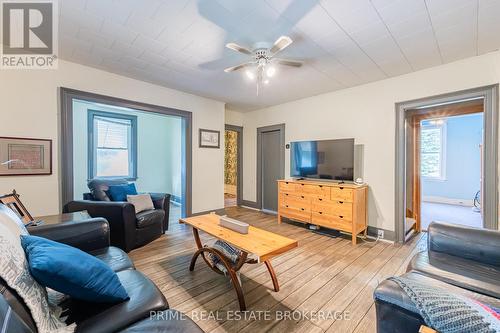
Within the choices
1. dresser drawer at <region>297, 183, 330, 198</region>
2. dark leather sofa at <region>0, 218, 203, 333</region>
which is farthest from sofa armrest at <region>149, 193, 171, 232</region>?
dresser drawer at <region>297, 183, 330, 198</region>

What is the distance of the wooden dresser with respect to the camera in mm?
3221

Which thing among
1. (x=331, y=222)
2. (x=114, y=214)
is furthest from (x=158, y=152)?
(x=331, y=222)

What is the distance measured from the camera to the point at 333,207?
3408 millimetres

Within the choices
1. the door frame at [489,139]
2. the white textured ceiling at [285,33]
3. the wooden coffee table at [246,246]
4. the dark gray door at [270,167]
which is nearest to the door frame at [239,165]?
the dark gray door at [270,167]

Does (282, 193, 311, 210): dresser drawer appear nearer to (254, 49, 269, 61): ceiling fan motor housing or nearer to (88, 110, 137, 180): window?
(254, 49, 269, 61): ceiling fan motor housing

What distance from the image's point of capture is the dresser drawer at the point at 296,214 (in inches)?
148

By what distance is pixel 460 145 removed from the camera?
19.9 ft

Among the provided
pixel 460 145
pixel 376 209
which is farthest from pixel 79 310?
pixel 460 145

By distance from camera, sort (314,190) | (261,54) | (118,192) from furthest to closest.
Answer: (314,190)
(118,192)
(261,54)

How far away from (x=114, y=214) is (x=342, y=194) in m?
3.16

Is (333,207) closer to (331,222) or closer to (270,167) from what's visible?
(331,222)

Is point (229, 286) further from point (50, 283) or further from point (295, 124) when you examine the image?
point (295, 124)

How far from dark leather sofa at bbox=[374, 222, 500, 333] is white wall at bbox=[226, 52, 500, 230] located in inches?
63.4

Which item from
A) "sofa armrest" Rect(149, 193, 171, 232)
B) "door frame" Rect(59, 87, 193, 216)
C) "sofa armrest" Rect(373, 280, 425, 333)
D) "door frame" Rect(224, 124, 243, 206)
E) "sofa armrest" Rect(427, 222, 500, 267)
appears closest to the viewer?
"sofa armrest" Rect(373, 280, 425, 333)
